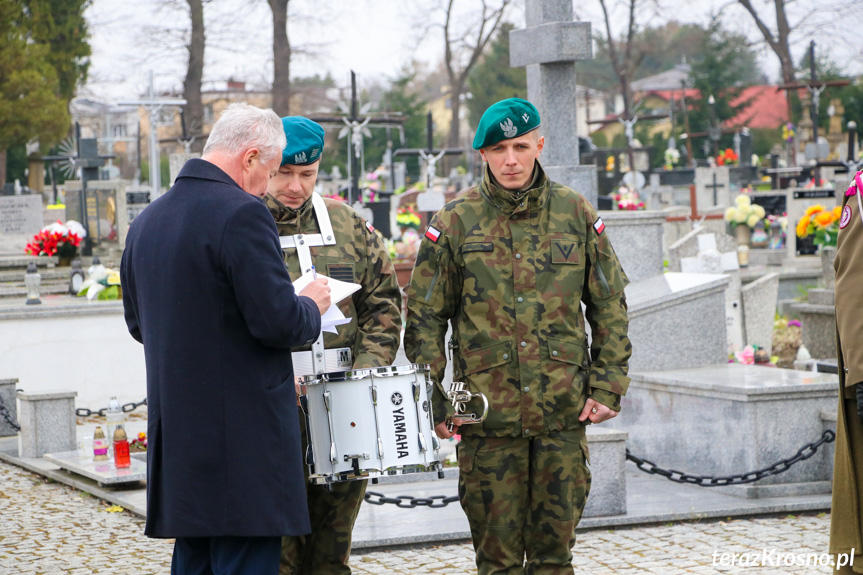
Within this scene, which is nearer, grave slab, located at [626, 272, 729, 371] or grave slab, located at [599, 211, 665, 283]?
grave slab, located at [626, 272, 729, 371]

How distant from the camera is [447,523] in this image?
605 cm

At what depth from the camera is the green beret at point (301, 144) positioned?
12.2ft

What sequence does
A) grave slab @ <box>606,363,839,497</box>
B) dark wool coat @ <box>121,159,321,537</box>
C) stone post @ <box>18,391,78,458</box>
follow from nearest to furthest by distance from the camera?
1. dark wool coat @ <box>121,159,321,537</box>
2. grave slab @ <box>606,363,839,497</box>
3. stone post @ <box>18,391,78,458</box>

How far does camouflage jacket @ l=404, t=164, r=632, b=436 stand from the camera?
12.7ft

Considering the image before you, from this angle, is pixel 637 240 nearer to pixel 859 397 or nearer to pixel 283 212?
pixel 859 397

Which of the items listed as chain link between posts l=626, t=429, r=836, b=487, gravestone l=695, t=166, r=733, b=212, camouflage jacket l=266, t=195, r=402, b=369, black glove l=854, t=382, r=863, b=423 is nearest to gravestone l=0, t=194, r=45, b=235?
gravestone l=695, t=166, r=733, b=212

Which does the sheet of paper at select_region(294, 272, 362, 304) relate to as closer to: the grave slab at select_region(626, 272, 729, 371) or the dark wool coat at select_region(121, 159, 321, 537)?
the dark wool coat at select_region(121, 159, 321, 537)

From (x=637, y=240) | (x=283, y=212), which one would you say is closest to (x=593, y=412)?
(x=283, y=212)

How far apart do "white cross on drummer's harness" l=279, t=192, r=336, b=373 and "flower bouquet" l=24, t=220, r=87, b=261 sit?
12019mm

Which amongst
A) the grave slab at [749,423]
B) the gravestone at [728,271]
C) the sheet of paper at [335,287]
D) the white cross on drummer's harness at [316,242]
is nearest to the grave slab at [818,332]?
the gravestone at [728,271]

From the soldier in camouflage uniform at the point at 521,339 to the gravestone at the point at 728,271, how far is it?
6543 mm

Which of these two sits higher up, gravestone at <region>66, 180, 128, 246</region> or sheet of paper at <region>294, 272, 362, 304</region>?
gravestone at <region>66, 180, 128, 246</region>

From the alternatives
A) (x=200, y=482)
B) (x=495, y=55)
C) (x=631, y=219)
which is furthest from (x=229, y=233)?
(x=495, y=55)
